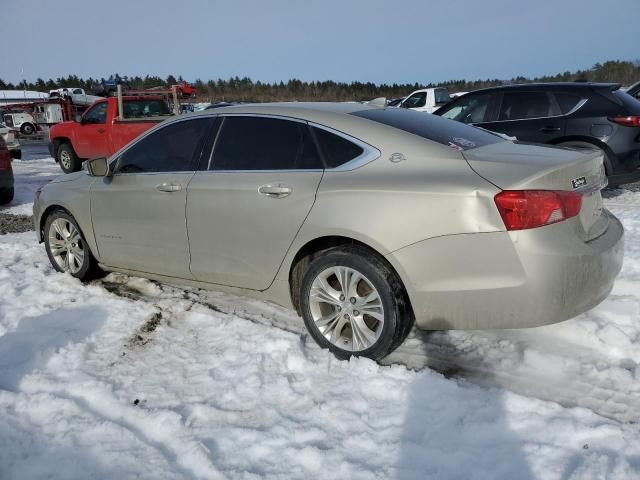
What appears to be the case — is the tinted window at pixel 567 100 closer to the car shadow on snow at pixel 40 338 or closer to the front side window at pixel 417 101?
the car shadow on snow at pixel 40 338

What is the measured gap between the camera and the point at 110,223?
4.44 meters

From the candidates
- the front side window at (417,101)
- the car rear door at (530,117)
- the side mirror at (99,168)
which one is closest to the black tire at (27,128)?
the front side window at (417,101)

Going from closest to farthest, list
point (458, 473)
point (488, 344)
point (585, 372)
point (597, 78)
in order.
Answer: point (458, 473)
point (585, 372)
point (488, 344)
point (597, 78)

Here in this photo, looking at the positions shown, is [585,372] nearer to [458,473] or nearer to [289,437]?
[458,473]

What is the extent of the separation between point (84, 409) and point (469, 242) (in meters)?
2.23

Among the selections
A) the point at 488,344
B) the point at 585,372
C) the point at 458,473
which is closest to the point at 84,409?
the point at 458,473

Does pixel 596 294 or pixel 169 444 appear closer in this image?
pixel 169 444

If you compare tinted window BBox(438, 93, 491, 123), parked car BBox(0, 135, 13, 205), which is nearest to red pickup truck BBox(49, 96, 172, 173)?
parked car BBox(0, 135, 13, 205)

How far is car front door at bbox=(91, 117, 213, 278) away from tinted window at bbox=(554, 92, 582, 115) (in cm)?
532

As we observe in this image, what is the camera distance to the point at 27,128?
87.6 ft

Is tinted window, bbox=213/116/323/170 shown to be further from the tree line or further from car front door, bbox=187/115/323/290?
the tree line

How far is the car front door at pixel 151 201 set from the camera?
13.0 ft

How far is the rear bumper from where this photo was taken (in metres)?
2.70

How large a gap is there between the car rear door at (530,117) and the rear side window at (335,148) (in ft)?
15.9
